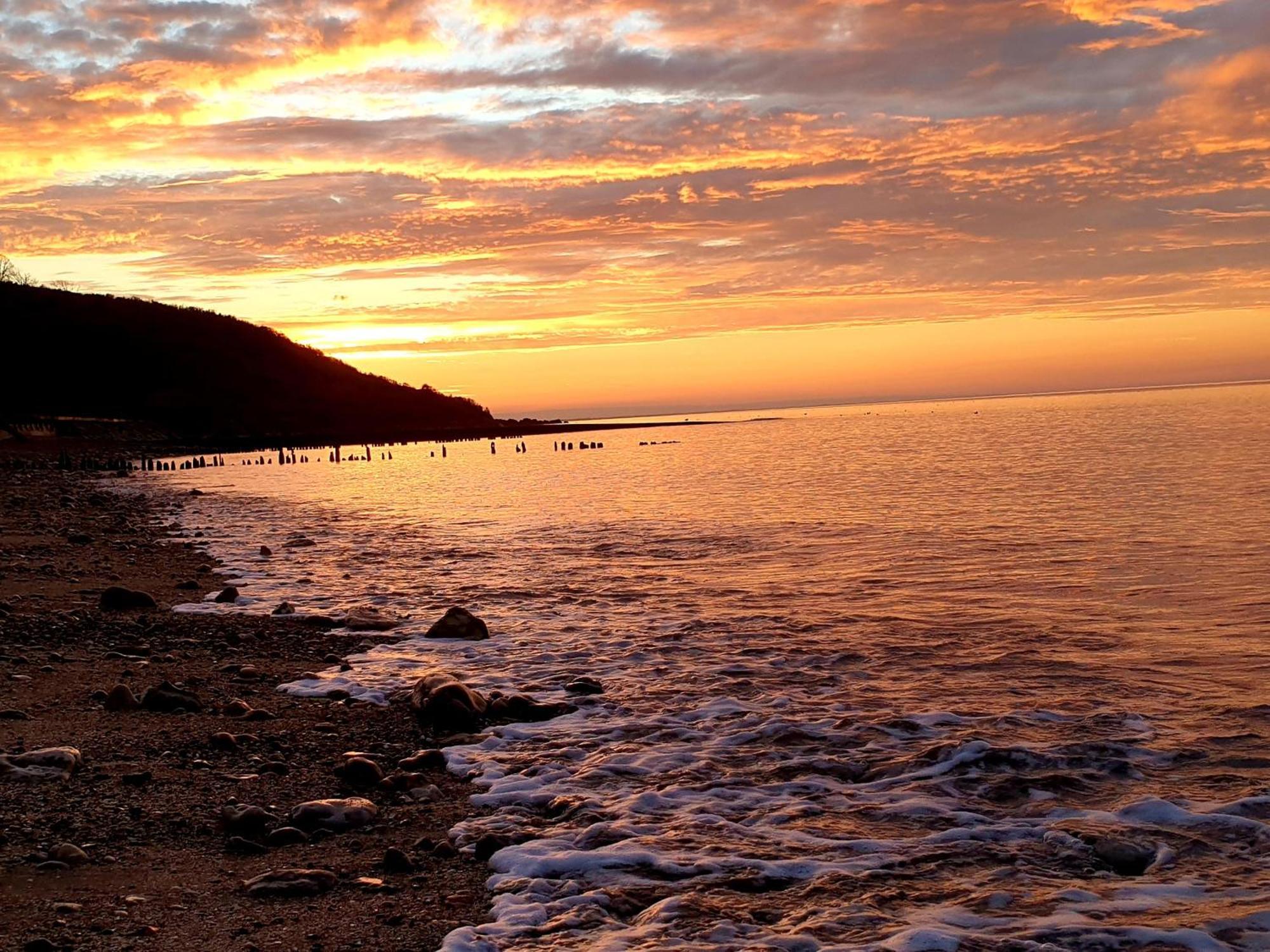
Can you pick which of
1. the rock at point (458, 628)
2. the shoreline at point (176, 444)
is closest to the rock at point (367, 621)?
the rock at point (458, 628)

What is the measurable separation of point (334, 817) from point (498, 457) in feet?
264

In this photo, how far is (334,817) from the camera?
6.82 m

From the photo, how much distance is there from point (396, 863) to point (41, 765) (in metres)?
3.29

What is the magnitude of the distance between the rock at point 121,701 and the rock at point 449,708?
2614 millimetres

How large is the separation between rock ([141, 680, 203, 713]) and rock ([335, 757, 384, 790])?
8.26 feet

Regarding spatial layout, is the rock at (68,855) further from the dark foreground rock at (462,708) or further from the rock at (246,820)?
the dark foreground rock at (462,708)

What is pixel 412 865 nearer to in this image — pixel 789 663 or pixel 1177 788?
pixel 1177 788

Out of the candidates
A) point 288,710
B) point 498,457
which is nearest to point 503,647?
point 288,710

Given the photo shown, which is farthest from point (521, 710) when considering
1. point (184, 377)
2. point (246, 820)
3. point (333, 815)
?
point (184, 377)

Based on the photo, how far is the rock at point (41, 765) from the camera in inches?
287

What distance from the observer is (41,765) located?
7445 mm

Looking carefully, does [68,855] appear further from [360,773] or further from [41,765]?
[360,773]

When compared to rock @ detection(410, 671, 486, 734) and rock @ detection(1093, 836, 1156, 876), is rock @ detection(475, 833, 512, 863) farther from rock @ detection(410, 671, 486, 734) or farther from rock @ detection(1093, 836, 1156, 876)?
rock @ detection(1093, 836, 1156, 876)

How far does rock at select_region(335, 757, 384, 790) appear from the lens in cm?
769
